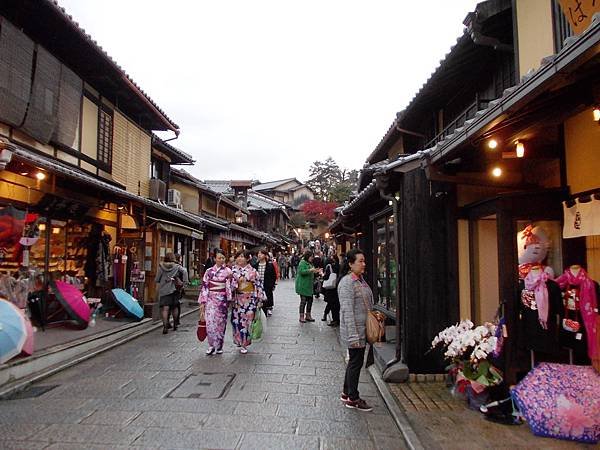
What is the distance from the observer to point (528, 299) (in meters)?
5.56

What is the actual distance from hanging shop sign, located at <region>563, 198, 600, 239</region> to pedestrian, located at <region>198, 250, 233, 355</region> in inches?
245

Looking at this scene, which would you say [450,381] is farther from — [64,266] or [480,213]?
[64,266]

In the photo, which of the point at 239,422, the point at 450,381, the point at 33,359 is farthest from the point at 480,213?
the point at 33,359

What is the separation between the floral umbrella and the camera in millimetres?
4598

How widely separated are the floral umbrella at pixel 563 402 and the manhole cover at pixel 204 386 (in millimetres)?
4178

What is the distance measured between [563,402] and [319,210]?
51.9 metres

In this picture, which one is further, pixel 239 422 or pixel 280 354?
pixel 280 354

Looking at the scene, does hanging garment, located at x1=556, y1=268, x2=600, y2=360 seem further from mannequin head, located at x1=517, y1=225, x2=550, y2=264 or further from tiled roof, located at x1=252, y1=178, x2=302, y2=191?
tiled roof, located at x1=252, y1=178, x2=302, y2=191

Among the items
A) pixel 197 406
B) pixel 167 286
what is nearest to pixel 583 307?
pixel 197 406

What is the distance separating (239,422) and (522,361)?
3.85 meters

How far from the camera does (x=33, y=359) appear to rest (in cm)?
720

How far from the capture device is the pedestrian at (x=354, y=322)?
5797 millimetres

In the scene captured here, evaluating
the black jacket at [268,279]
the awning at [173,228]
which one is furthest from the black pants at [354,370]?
the awning at [173,228]

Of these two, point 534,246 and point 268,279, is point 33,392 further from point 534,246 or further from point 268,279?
point 268,279
